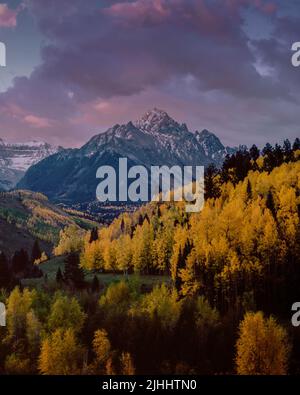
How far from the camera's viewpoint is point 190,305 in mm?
82125

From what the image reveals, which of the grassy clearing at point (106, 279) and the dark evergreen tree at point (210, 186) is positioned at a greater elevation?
the dark evergreen tree at point (210, 186)

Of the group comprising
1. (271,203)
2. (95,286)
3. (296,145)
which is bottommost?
(95,286)

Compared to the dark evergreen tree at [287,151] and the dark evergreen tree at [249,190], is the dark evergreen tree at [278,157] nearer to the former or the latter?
the dark evergreen tree at [287,151]

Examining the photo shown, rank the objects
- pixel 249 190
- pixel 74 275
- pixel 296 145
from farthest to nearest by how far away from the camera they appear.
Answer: pixel 296 145 < pixel 249 190 < pixel 74 275

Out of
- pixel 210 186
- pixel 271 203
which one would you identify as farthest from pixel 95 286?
pixel 210 186

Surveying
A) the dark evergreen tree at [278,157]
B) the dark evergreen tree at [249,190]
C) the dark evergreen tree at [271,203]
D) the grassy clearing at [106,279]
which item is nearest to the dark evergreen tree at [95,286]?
the grassy clearing at [106,279]

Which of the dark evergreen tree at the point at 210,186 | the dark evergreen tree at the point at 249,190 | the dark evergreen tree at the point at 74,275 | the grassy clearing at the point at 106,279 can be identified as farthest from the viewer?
the dark evergreen tree at the point at 210,186

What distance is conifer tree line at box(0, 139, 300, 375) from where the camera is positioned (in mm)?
67250

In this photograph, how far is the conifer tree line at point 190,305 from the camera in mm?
67250

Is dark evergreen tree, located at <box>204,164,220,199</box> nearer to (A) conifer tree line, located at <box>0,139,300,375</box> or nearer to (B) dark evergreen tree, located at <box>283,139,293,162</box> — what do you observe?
(A) conifer tree line, located at <box>0,139,300,375</box>

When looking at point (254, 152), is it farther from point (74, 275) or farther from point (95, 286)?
point (95, 286)

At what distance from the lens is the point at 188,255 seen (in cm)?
9425
